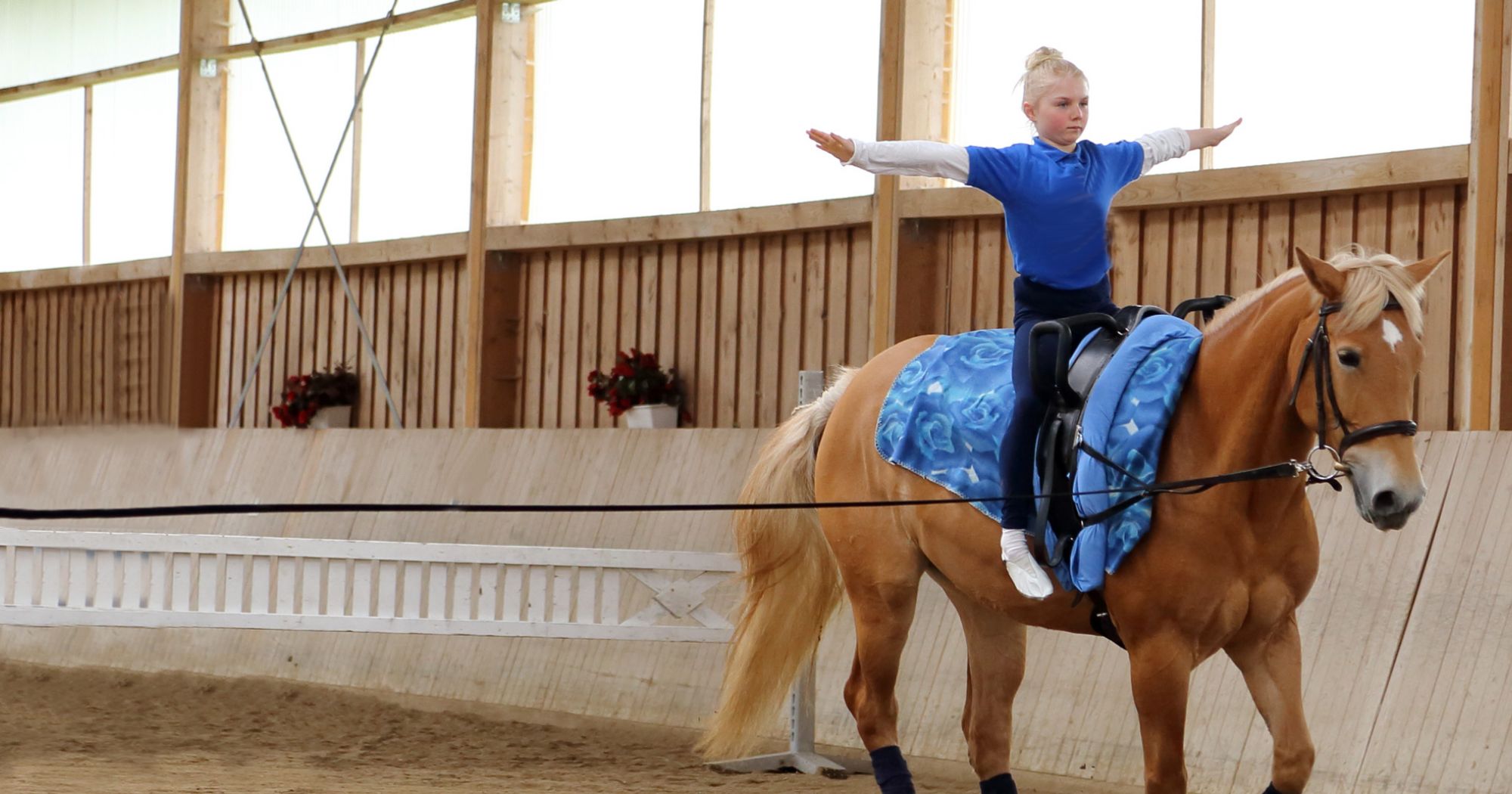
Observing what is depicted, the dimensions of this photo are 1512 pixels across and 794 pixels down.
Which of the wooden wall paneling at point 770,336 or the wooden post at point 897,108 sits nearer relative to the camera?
the wooden post at point 897,108

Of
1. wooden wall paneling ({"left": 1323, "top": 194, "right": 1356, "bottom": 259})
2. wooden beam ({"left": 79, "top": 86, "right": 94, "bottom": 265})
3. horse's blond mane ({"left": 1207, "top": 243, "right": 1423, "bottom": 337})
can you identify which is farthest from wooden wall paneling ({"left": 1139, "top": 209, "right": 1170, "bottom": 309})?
wooden beam ({"left": 79, "top": 86, "right": 94, "bottom": 265})

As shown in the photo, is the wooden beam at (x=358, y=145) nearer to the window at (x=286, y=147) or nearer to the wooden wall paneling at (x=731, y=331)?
the window at (x=286, y=147)

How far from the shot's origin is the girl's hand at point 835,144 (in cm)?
330

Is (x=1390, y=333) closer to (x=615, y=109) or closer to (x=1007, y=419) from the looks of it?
(x=1007, y=419)

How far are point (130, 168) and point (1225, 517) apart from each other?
903cm

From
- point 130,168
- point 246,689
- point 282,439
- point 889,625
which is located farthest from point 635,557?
point 130,168

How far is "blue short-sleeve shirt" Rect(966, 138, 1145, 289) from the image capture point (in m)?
3.42

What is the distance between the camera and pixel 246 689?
6.94 metres

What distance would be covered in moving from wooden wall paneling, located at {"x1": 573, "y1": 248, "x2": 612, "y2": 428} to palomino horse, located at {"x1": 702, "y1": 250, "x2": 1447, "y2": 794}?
4.00 metres

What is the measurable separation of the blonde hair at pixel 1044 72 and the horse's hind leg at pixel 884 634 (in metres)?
1.09

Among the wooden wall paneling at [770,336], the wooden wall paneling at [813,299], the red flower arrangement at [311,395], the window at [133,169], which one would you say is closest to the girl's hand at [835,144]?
the wooden wall paneling at [813,299]

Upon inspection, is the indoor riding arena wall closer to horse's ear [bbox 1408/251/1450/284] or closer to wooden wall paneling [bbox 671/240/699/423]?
wooden wall paneling [bbox 671/240/699/423]

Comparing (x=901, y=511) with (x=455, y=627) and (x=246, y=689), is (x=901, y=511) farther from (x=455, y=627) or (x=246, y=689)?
(x=246, y=689)

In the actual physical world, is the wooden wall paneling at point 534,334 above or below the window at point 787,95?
below
